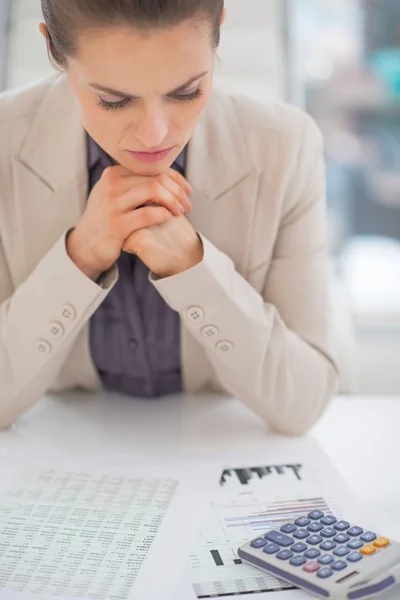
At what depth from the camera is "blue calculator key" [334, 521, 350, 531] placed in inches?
36.7

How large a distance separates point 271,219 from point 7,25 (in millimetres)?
985

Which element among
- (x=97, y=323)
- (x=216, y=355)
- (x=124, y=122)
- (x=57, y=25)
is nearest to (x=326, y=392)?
(x=216, y=355)

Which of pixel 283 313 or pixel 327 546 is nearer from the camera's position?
pixel 327 546

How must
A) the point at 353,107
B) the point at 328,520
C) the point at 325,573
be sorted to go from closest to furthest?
the point at 325,573
the point at 328,520
the point at 353,107

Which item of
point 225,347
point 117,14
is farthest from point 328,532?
point 117,14

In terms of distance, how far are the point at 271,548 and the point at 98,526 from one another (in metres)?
0.20

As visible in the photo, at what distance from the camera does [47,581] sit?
0.87m

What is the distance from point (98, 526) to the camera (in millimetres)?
979

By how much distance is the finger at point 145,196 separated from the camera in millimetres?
1158

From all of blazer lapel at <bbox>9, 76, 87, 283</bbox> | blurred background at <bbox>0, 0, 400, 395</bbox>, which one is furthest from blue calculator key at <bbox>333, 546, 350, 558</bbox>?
blurred background at <bbox>0, 0, 400, 395</bbox>

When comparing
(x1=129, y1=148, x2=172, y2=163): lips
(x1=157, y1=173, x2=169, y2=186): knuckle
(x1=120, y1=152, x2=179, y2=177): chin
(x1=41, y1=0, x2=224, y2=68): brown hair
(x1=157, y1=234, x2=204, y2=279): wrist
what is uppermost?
(x1=41, y1=0, x2=224, y2=68): brown hair

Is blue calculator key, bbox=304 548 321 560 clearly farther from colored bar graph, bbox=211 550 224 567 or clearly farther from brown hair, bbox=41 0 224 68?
brown hair, bbox=41 0 224 68

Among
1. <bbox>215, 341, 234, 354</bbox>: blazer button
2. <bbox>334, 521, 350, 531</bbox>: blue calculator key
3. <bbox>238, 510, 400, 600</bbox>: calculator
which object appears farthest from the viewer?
<bbox>215, 341, 234, 354</bbox>: blazer button

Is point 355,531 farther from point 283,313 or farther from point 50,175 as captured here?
point 50,175
